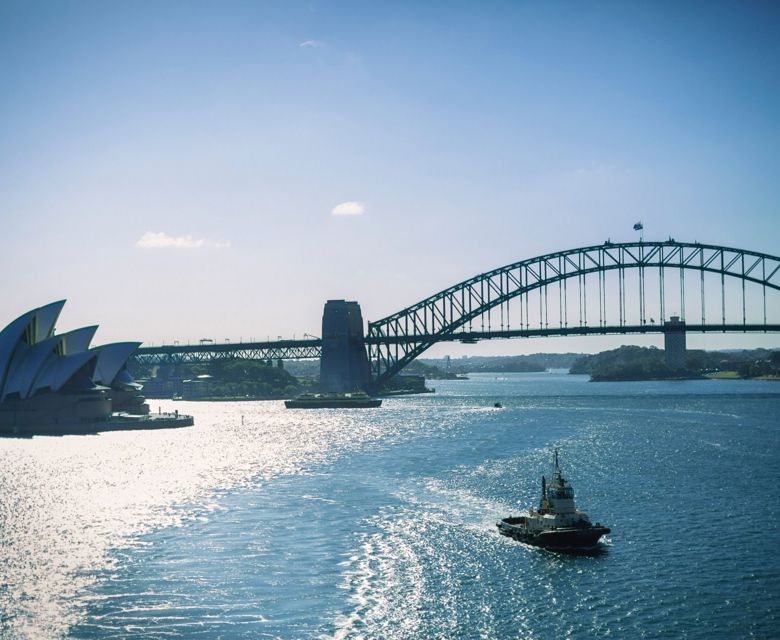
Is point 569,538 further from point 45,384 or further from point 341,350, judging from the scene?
point 341,350

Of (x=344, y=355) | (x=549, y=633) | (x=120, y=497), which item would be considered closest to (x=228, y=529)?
(x=120, y=497)

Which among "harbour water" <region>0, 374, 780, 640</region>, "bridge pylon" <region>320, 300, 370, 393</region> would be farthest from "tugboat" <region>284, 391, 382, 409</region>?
"harbour water" <region>0, 374, 780, 640</region>

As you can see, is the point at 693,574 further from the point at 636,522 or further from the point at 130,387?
the point at 130,387

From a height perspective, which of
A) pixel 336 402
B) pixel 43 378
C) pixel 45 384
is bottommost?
pixel 336 402

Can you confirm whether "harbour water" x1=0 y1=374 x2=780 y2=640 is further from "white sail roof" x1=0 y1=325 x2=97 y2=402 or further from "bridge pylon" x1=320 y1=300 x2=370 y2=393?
"bridge pylon" x1=320 y1=300 x2=370 y2=393

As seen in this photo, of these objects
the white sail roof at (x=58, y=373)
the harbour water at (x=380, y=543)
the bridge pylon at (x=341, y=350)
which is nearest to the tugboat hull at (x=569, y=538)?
the harbour water at (x=380, y=543)

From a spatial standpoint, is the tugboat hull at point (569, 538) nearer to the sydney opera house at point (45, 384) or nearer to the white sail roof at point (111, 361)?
the sydney opera house at point (45, 384)

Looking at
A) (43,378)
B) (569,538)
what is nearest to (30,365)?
(43,378)

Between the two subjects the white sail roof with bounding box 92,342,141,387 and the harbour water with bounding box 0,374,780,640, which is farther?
the white sail roof with bounding box 92,342,141,387
